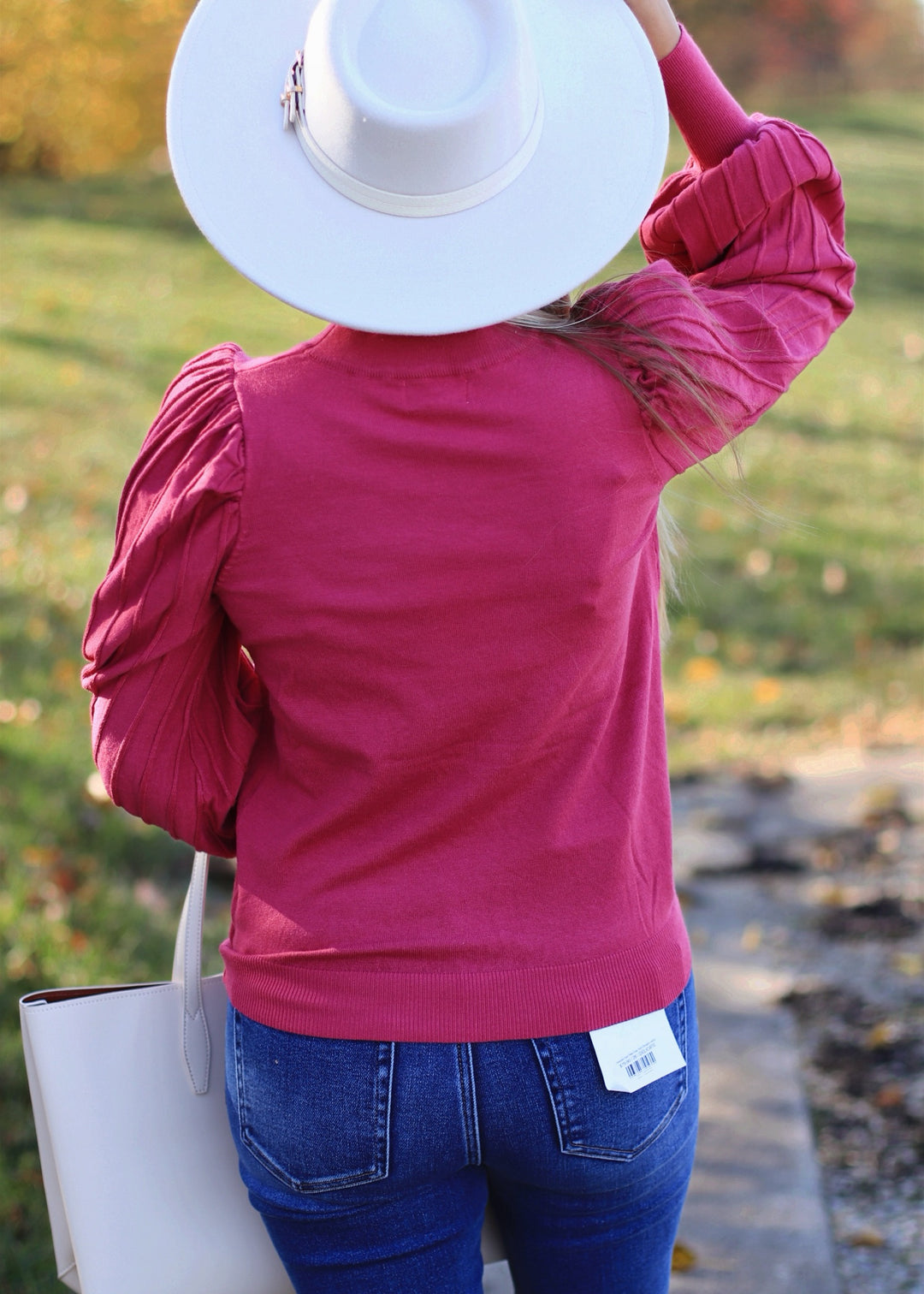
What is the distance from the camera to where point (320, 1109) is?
1301mm

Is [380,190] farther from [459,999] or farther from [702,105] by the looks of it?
[459,999]

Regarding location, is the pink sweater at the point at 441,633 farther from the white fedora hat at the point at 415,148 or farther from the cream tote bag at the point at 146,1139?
the cream tote bag at the point at 146,1139

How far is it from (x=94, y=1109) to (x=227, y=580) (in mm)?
707

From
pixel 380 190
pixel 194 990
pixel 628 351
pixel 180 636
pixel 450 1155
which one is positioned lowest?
pixel 194 990

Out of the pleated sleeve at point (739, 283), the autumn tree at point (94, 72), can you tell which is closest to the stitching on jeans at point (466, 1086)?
the pleated sleeve at point (739, 283)

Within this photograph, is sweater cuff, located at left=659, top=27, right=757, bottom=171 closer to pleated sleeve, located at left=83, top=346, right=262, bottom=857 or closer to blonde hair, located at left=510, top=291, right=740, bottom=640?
blonde hair, located at left=510, top=291, right=740, bottom=640

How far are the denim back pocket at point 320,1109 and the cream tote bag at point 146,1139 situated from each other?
0.27 metres

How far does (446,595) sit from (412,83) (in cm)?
43

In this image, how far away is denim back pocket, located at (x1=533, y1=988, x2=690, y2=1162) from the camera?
129 cm

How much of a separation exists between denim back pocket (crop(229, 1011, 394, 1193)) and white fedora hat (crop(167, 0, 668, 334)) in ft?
2.18

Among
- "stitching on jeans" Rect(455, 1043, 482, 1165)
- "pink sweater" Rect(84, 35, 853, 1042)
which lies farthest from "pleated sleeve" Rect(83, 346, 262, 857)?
"stitching on jeans" Rect(455, 1043, 482, 1165)

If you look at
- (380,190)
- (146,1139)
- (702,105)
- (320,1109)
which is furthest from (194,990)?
(702,105)

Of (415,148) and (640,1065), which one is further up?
(415,148)

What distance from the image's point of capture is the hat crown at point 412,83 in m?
1.14
